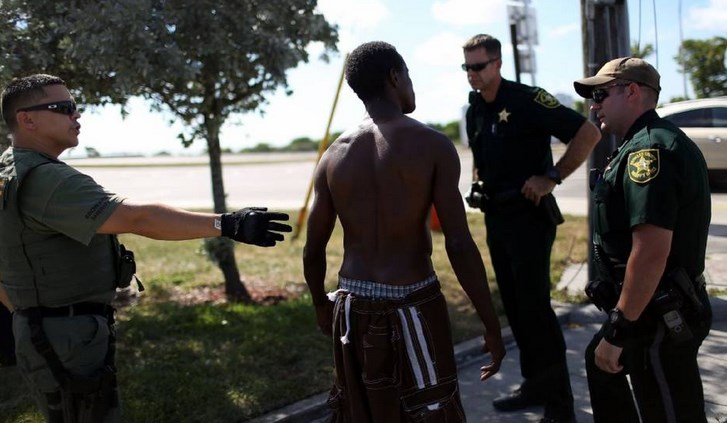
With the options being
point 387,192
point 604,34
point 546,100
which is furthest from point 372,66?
point 604,34

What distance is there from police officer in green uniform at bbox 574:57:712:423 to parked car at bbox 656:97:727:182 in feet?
11.3

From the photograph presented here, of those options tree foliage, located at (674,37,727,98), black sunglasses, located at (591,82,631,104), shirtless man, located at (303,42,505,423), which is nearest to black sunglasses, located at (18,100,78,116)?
shirtless man, located at (303,42,505,423)

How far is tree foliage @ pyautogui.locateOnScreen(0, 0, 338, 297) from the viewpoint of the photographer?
477 centimetres

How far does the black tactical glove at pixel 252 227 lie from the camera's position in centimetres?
241

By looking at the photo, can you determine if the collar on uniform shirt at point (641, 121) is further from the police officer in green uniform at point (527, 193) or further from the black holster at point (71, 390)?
the black holster at point (71, 390)

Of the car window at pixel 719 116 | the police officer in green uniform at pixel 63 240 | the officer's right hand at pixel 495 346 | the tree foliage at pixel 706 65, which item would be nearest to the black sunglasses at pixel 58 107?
the police officer in green uniform at pixel 63 240

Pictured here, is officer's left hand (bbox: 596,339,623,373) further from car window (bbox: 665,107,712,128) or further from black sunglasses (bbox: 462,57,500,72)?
car window (bbox: 665,107,712,128)

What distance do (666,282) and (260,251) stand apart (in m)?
7.80

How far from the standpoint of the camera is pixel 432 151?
2.46 meters

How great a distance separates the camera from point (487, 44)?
3939mm

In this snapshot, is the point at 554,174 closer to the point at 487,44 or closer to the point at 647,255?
the point at 487,44

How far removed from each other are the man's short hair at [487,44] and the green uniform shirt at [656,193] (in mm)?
1383

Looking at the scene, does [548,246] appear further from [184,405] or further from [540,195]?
[184,405]

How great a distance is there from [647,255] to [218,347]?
12.0ft
